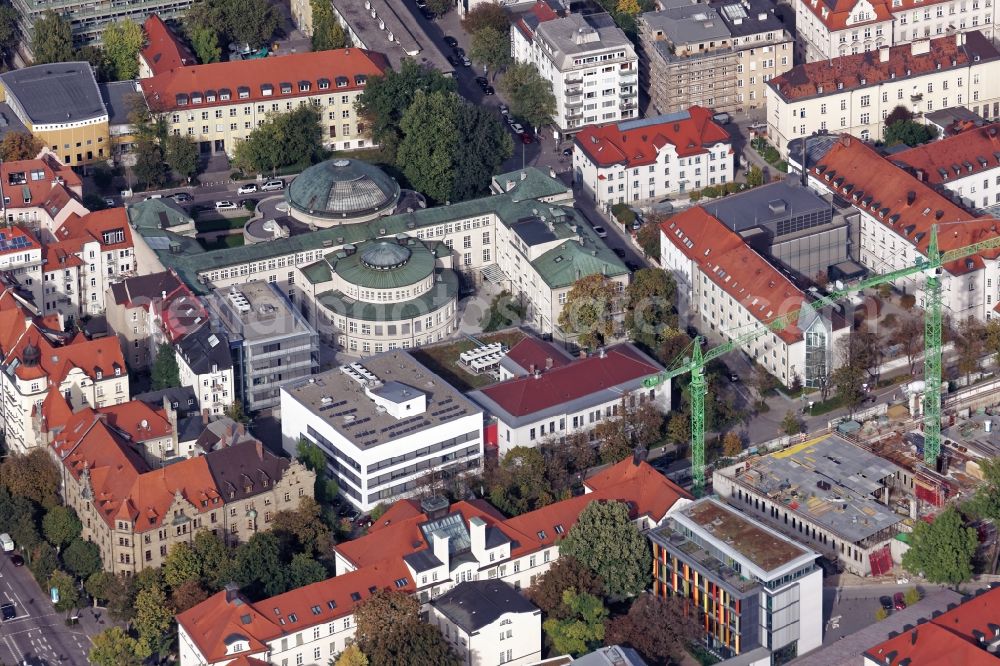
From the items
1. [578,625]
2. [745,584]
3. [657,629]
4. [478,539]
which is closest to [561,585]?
[578,625]

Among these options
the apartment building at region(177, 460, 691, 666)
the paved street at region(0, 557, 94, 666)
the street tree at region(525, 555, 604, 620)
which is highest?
the apartment building at region(177, 460, 691, 666)

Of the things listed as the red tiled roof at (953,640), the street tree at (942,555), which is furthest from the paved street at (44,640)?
the street tree at (942,555)

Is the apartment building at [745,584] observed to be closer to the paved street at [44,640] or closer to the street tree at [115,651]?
the street tree at [115,651]

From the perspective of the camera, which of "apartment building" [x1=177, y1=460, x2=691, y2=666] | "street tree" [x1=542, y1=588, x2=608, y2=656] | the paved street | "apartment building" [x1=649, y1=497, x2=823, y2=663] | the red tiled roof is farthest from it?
the paved street

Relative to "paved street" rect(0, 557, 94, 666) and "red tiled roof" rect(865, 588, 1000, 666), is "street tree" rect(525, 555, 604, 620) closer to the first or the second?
"red tiled roof" rect(865, 588, 1000, 666)

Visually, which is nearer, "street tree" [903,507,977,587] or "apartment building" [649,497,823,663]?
"apartment building" [649,497,823,663]

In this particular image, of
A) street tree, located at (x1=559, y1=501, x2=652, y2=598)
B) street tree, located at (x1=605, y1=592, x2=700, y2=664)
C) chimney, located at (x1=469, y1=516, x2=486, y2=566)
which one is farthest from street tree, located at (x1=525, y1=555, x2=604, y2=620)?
chimney, located at (x1=469, y1=516, x2=486, y2=566)

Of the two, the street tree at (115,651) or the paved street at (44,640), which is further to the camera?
the paved street at (44,640)

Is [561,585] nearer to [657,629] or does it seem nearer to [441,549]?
[657,629]
